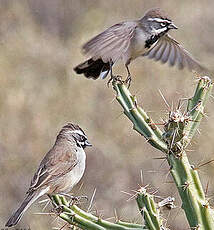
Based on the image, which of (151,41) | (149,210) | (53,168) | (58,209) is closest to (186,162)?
(149,210)

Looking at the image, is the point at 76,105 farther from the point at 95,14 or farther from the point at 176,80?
the point at 95,14

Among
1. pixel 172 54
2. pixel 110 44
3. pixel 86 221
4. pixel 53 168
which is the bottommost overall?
pixel 86 221

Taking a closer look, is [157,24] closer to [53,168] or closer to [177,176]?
[53,168]

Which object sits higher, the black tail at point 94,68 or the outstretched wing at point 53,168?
the black tail at point 94,68

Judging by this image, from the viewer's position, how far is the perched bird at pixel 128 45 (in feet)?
17.8

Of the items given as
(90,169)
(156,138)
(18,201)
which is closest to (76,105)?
(90,169)

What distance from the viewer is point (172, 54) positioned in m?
6.55

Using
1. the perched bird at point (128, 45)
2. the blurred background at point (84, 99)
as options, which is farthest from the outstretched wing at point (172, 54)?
the blurred background at point (84, 99)

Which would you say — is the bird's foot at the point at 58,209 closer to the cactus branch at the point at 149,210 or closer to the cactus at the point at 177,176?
the cactus at the point at 177,176

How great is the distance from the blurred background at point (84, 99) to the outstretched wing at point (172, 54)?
2.41 metres

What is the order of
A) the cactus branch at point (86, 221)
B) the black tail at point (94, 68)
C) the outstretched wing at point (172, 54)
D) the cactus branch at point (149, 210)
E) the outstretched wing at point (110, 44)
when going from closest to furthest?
the cactus branch at point (149, 210) < the cactus branch at point (86, 221) < the outstretched wing at point (110, 44) < the black tail at point (94, 68) < the outstretched wing at point (172, 54)

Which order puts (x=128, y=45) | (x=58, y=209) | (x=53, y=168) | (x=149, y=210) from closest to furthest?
(x=149, y=210) → (x=58, y=209) → (x=53, y=168) → (x=128, y=45)

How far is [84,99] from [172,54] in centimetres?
413

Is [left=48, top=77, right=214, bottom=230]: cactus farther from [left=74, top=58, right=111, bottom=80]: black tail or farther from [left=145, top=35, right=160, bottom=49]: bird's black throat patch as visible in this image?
[left=145, top=35, right=160, bottom=49]: bird's black throat patch
